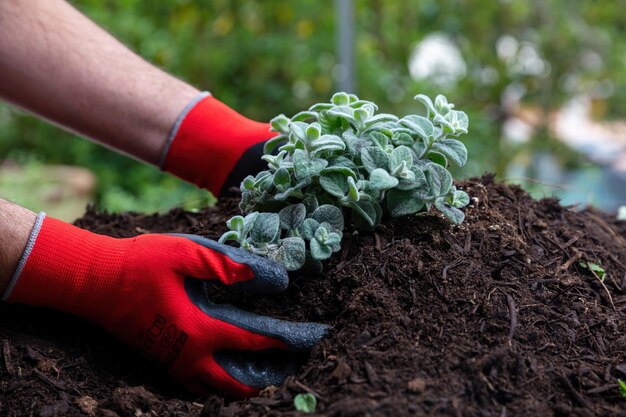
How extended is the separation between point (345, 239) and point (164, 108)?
0.82m

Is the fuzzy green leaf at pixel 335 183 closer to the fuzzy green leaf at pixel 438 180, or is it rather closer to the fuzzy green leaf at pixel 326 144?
the fuzzy green leaf at pixel 326 144

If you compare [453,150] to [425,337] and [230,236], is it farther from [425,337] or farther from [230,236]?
[230,236]

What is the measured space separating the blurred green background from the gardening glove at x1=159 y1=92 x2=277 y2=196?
2.57m

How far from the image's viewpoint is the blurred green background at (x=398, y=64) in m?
4.84

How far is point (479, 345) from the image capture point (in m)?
1.30

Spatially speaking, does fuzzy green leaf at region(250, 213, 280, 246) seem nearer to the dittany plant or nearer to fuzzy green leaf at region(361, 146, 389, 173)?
the dittany plant

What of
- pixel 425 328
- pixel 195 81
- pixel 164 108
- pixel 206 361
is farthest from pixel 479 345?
pixel 195 81

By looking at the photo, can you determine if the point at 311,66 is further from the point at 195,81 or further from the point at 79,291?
the point at 79,291

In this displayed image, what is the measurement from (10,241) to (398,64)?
417 centimetres

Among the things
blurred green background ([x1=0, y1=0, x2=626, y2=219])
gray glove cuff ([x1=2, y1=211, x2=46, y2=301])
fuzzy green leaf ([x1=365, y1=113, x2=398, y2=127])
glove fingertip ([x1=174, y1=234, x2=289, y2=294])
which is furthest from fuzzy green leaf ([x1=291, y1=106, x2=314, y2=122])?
blurred green background ([x1=0, y1=0, x2=626, y2=219])

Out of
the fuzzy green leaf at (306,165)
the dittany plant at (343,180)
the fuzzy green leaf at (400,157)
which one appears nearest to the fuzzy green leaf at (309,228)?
the dittany plant at (343,180)

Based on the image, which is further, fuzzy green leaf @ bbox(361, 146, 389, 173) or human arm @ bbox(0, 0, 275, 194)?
human arm @ bbox(0, 0, 275, 194)

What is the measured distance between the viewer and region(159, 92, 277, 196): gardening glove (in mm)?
1938

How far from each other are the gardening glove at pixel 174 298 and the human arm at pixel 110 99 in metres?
0.54
